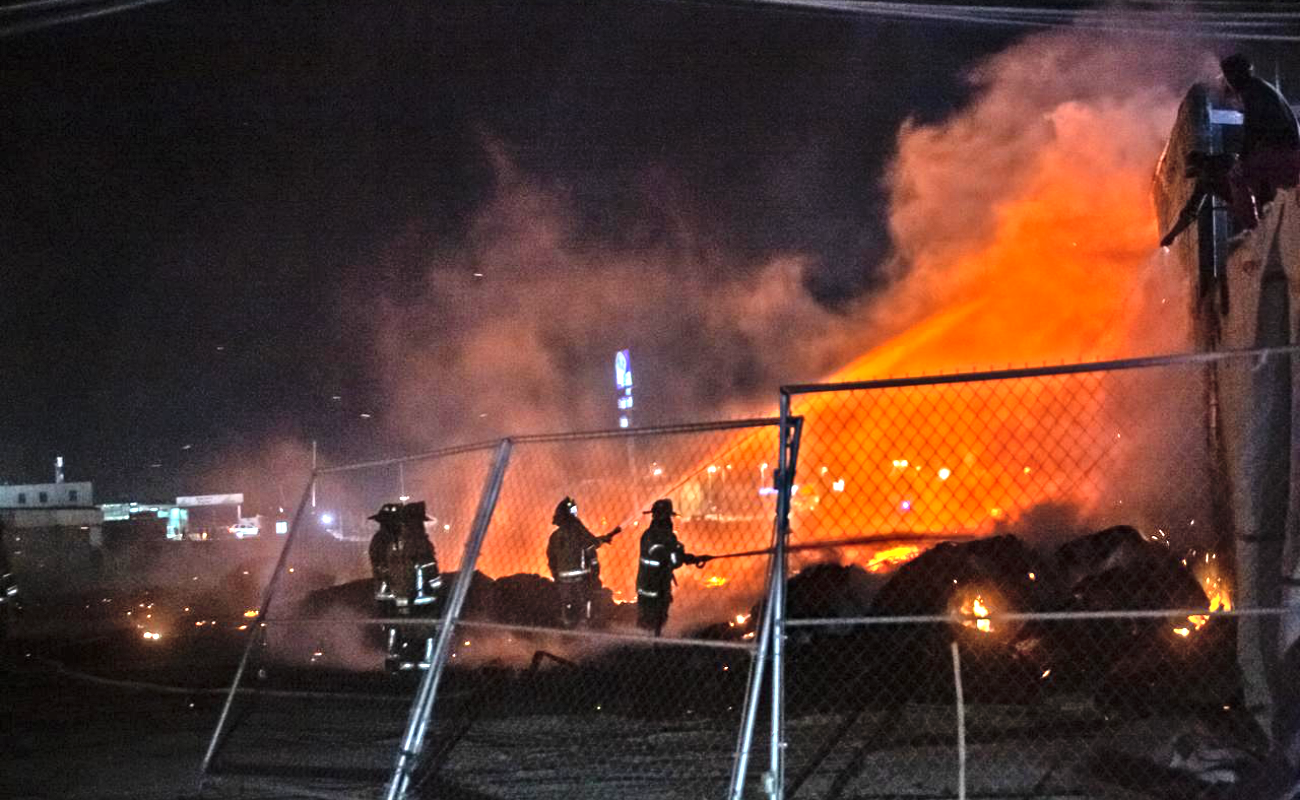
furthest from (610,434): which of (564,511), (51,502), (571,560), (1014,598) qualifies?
(51,502)

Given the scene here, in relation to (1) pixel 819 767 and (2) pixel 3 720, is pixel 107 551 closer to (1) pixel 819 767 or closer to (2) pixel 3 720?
(2) pixel 3 720

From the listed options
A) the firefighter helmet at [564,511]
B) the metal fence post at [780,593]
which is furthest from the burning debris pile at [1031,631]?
Result: the metal fence post at [780,593]

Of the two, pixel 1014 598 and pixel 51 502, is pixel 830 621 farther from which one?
pixel 51 502

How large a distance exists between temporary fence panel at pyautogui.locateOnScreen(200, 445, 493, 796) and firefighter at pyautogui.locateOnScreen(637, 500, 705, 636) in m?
1.57

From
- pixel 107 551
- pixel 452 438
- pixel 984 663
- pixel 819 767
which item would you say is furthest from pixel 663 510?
pixel 107 551

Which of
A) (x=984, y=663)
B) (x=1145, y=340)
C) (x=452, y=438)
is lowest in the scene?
(x=984, y=663)

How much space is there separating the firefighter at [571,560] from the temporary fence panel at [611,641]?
0.07 ft

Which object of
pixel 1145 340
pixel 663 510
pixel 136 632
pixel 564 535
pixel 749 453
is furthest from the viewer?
pixel 136 632

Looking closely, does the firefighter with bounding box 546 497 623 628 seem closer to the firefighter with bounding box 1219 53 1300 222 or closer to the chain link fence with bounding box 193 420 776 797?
the chain link fence with bounding box 193 420 776 797

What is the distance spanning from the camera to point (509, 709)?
921cm

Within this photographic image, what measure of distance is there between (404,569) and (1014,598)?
197 inches

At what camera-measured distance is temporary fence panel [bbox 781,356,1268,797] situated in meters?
6.48

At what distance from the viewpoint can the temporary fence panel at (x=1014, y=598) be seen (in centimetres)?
648

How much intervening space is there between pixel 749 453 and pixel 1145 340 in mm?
5976
